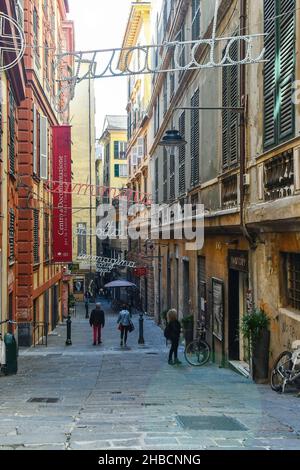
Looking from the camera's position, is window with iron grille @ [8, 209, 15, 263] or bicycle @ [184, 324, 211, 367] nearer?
bicycle @ [184, 324, 211, 367]

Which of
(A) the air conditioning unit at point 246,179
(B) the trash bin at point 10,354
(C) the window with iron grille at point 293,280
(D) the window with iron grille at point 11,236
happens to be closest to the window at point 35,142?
(D) the window with iron grille at point 11,236

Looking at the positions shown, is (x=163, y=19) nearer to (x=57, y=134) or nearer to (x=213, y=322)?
(x=57, y=134)

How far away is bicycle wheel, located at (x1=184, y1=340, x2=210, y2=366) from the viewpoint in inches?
623

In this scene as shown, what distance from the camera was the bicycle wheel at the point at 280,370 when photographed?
9.70 meters

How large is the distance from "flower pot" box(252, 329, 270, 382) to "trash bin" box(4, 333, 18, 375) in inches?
196

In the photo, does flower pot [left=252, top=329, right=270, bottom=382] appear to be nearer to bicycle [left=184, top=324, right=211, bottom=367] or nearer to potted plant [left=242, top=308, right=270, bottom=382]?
potted plant [left=242, top=308, right=270, bottom=382]

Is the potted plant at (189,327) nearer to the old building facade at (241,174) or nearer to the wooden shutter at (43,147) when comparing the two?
the old building facade at (241,174)

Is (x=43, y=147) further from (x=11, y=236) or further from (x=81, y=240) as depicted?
(x=81, y=240)

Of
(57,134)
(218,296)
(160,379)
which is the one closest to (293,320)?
(160,379)

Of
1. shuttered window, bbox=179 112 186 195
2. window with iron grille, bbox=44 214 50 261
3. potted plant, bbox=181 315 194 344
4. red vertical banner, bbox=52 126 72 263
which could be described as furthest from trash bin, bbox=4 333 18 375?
window with iron grille, bbox=44 214 50 261

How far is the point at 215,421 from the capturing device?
753 centimetres

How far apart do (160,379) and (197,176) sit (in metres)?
6.85

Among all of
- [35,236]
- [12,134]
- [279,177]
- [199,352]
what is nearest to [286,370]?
[279,177]

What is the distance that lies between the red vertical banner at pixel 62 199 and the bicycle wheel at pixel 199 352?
11.0 meters
